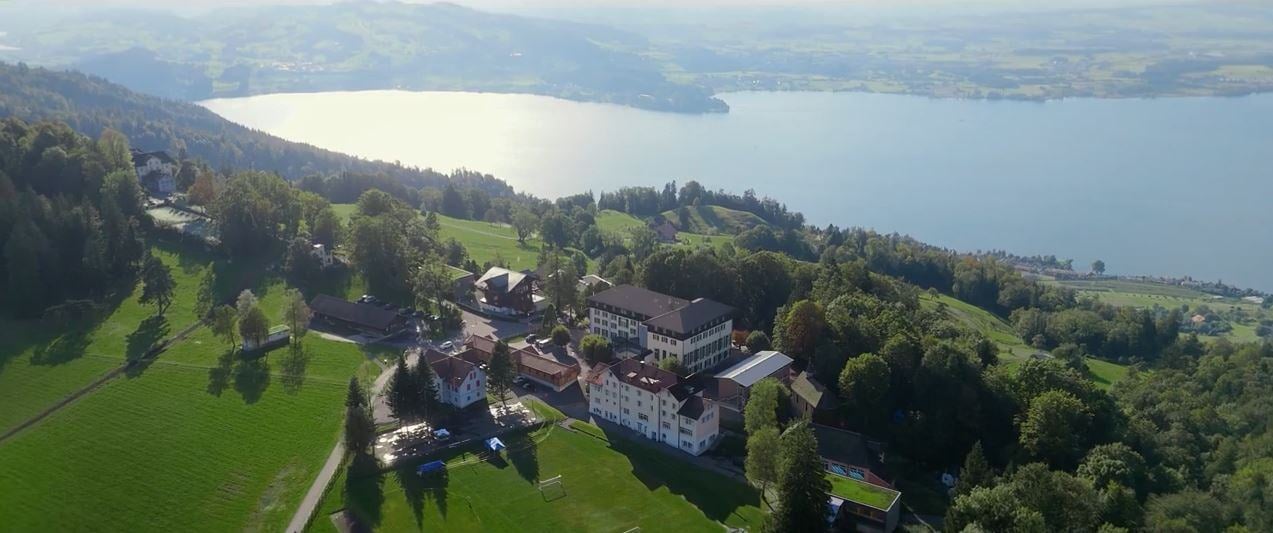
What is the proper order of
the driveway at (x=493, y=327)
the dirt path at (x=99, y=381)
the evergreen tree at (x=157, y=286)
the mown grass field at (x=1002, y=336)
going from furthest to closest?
the mown grass field at (x=1002, y=336) < the driveway at (x=493, y=327) < the evergreen tree at (x=157, y=286) < the dirt path at (x=99, y=381)

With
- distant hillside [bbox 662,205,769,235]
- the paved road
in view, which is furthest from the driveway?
distant hillside [bbox 662,205,769,235]

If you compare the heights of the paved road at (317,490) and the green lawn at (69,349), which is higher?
the green lawn at (69,349)

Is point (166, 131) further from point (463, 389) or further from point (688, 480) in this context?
point (688, 480)

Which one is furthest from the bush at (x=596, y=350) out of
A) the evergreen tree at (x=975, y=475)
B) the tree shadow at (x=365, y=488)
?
the evergreen tree at (x=975, y=475)

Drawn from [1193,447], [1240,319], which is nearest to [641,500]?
[1193,447]

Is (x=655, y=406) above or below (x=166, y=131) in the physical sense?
below

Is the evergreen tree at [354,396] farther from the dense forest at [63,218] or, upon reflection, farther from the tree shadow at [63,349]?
the dense forest at [63,218]

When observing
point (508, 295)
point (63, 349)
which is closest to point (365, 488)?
point (508, 295)
